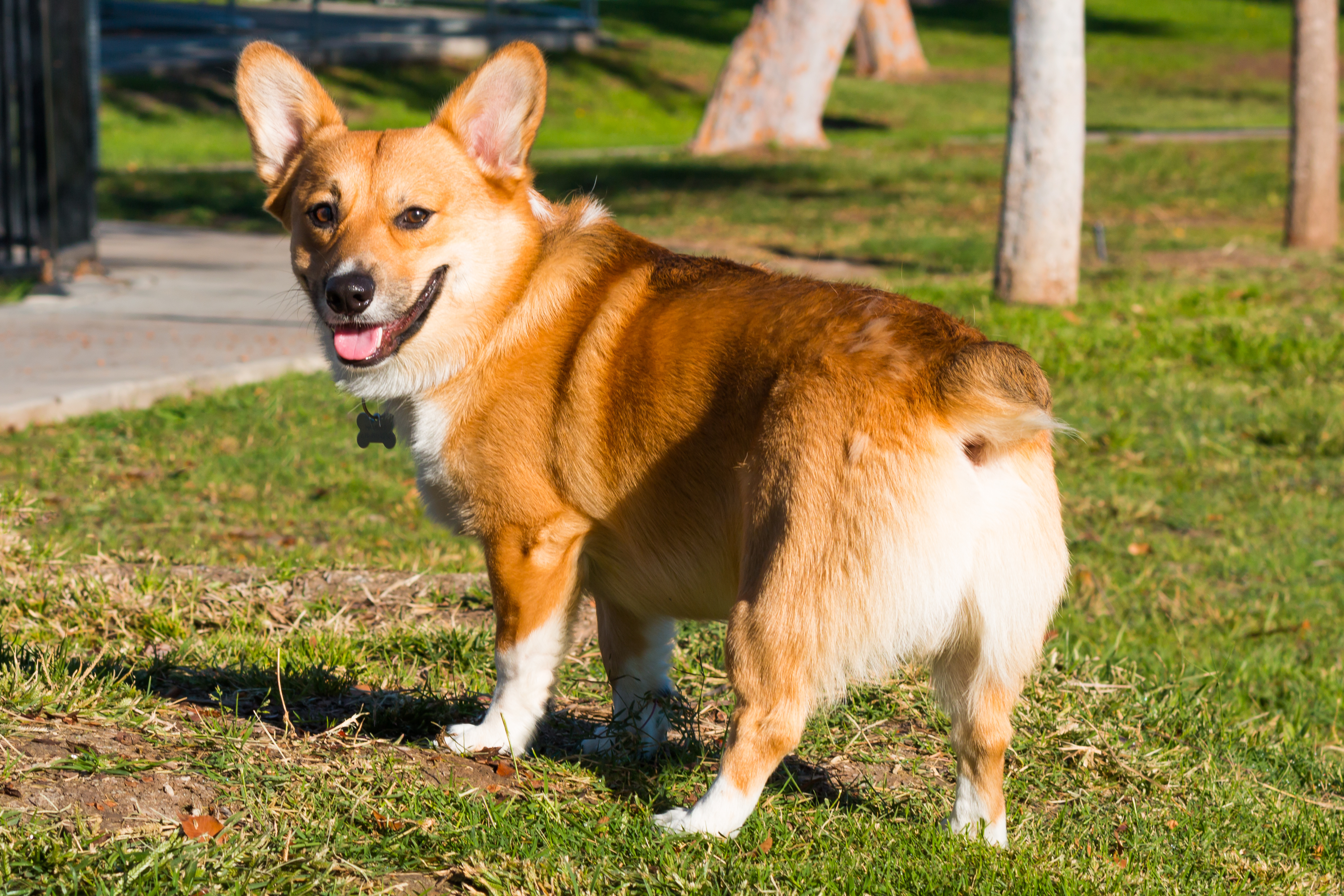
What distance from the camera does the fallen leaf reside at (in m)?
3.01

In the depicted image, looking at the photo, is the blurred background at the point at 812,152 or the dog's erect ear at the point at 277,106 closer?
the dog's erect ear at the point at 277,106

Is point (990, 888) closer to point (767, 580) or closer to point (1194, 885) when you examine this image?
point (1194, 885)

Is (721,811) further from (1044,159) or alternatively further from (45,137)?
(45,137)

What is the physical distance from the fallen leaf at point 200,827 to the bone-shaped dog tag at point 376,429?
120cm

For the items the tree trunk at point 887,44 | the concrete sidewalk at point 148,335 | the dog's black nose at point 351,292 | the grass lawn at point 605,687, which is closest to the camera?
the grass lawn at point 605,687

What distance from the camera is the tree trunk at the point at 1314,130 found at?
13227 mm

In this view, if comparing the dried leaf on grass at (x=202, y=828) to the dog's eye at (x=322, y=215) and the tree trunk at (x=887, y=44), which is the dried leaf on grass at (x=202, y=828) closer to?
the dog's eye at (x=322, y=215)

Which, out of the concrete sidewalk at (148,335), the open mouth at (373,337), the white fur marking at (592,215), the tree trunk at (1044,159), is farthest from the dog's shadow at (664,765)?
the tree trunk at (1044,159)

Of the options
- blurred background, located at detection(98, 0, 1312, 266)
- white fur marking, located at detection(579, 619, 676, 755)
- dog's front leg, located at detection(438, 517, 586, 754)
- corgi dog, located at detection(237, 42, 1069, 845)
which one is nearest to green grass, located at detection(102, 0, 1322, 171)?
blurred background, located at detection(98, 0, 1312, 266)

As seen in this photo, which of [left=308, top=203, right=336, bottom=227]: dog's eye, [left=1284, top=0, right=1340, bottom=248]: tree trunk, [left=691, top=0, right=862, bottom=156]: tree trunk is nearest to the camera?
[left=308, top=203, right=336, bottom=227]: dog's eye

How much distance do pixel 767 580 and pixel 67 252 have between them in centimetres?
1030

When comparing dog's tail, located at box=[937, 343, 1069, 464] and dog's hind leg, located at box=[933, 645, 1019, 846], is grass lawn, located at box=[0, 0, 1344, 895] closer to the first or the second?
dog's hind leg, located at box=[933, 645, 1019, 846]

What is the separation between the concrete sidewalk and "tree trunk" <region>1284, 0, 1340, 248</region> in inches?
385

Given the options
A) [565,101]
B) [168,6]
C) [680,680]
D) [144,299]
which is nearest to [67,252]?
[144,299]
